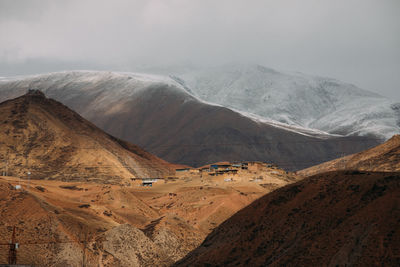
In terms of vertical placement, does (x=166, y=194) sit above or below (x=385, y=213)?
below

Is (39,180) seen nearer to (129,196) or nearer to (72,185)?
(72,185)

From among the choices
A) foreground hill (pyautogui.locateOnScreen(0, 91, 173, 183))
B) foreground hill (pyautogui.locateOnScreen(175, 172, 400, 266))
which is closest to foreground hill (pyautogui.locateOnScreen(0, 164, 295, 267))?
foreground hill (pyautogui.locateOnScreen(175, 172, 400, 266))

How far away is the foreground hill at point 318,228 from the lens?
159 feet

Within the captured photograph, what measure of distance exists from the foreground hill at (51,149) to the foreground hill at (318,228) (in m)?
101

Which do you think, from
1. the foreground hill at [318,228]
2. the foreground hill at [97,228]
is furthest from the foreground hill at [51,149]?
the foreground hill at [318,228]

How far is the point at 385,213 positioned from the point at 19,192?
5780 cm

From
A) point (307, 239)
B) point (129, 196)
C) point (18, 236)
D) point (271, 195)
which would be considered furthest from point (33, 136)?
point (307, 239)

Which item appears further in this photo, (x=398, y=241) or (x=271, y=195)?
(x=271, y=195)

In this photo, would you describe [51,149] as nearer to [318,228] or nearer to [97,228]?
[97,228]

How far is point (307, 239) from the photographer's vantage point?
55.4 metres

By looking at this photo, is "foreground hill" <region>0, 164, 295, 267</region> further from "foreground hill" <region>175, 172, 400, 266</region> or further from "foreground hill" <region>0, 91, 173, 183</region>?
"foreground hill" <region>0, 91, 173, 183</region>

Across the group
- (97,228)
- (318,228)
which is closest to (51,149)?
(97,228)

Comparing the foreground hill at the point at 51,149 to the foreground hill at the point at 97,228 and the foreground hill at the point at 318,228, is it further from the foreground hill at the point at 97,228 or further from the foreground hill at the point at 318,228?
the foreground hill at the point at 318,228

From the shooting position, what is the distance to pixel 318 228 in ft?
184
